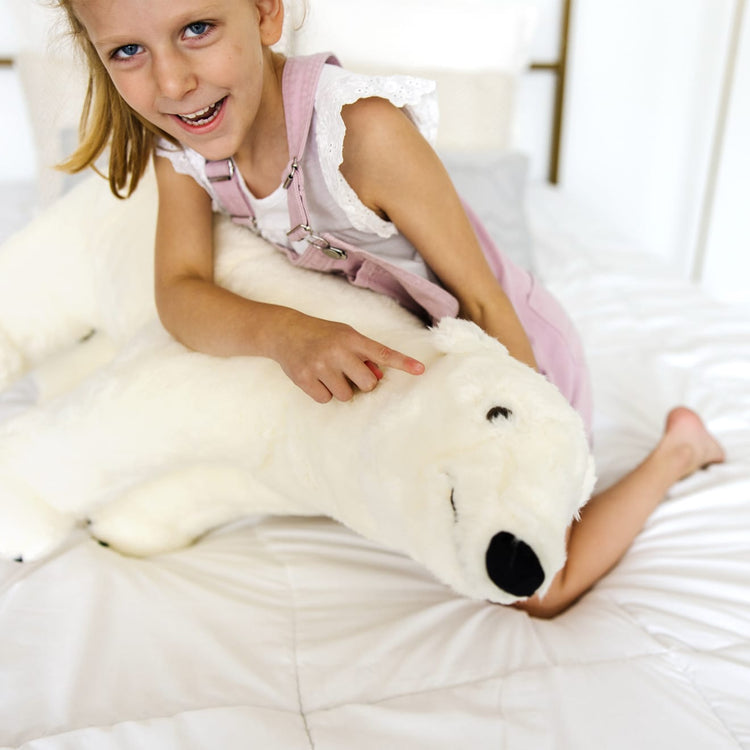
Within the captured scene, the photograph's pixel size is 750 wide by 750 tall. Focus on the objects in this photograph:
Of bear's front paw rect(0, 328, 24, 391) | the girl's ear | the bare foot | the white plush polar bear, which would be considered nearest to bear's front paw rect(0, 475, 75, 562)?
the white plush polar bear

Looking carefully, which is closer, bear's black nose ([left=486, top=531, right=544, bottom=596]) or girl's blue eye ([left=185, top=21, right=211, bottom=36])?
bear's black nose ([left=486, top=531, right=544, bottom=596])

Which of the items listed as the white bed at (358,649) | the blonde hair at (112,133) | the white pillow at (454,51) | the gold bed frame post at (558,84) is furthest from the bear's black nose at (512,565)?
the gold bed frame post at (558,84)

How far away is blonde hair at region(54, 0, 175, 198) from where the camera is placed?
2.52 ft

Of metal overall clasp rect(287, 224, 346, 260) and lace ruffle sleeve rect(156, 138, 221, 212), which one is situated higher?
lace ruffle sleeve rect(156, 138, 221, 212)

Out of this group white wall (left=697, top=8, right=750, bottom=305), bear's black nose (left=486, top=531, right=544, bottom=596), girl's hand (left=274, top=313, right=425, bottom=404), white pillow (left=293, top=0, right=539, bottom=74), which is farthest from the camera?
white wall (left=697, top=8, right=750, bottom=305)

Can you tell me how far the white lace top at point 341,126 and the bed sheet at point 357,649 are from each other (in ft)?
1.22

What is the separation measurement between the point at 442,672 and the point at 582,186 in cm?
197

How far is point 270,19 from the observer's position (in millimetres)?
708

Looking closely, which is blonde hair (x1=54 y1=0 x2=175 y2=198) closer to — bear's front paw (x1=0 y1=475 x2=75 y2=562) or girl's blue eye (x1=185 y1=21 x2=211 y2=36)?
girl's blue eye (x1=185 y1=21 x2=211 y2=36)

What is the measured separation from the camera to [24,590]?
25.3 inches

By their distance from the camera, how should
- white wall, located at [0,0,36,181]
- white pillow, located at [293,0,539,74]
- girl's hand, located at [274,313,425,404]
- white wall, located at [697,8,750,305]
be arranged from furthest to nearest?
1. white wall, located at [697,8,750,305]
2. white wall, located at [0,0,36,181]
3. white pillow, located at [293,0,539,74]
4. girl's hand, located at [274,313,425,404]

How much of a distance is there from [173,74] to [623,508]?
699 mm

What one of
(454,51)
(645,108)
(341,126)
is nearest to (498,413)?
(341,126)

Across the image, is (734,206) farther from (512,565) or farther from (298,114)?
(512,565)
